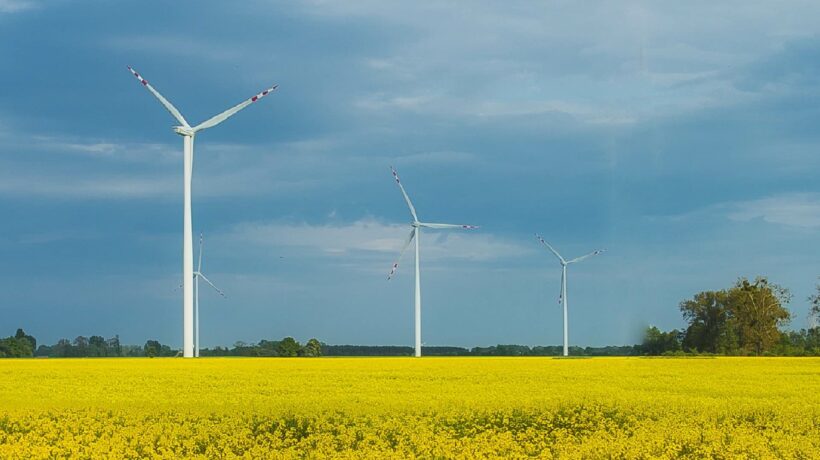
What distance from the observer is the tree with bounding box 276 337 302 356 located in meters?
86.6

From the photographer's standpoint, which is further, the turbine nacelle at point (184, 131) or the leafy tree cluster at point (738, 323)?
the leafy tree cluster at point (738, 323)

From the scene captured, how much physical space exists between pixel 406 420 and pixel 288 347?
230 feet

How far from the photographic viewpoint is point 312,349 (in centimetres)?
9231

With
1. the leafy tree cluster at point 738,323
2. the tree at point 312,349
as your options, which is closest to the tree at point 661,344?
the leafy tree cluster at point 738,323

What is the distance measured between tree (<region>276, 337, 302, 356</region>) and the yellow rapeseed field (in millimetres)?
54201

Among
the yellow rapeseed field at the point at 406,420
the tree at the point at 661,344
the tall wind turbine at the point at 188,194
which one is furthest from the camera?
the tree at the point at 661,344

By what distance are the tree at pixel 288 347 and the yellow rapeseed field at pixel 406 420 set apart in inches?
2134

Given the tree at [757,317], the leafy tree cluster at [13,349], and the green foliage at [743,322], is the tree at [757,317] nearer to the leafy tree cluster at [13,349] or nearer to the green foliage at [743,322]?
the green foliage at [743,322]

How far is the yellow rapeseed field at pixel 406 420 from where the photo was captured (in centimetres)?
1573

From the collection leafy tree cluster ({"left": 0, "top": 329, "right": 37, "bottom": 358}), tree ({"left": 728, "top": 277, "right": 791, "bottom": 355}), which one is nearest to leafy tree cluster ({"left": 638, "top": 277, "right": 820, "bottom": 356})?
tree ({"left": 728, "top": 277, "right": 791, "bottom": 355})

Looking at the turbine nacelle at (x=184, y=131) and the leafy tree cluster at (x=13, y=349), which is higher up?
the turbine nacelle at (x=184, y=131)

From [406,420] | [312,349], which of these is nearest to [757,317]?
[312,349]

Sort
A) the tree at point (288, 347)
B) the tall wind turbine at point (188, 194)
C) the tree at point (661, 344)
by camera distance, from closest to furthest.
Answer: the tall wind turbine at point (188, 194), the tree at point (288, 347), the tree at point (661, 344)

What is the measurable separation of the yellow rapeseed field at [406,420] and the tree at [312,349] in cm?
5584
